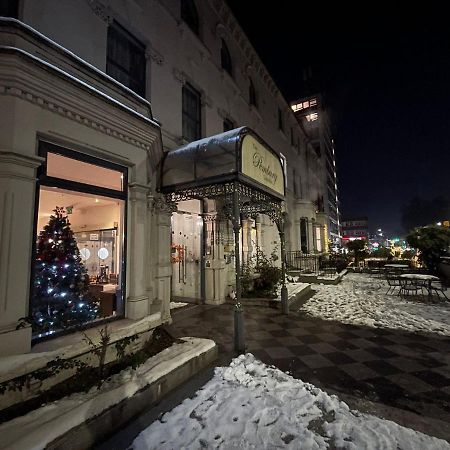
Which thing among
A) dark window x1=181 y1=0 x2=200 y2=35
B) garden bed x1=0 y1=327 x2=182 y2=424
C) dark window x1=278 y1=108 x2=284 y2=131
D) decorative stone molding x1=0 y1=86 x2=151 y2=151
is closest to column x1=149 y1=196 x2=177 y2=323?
decorative stone molding x1=0 y1=86 x2=151 y2=151

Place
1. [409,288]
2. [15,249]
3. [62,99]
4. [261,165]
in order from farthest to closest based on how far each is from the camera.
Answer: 1. [409,288]
2. [261,165]
3. [62,99]
4. [15,249]

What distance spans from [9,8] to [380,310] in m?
11.6

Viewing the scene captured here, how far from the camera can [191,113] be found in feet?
30.7

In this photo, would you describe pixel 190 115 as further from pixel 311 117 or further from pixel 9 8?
pixel 311 117

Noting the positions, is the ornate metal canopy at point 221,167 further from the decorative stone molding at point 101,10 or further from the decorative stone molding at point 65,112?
the decorative stone molding at point 101,10

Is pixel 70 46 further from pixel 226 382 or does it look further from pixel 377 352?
pixel 377 352

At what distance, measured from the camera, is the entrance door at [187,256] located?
9.45 metres

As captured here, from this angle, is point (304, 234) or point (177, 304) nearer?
point (177, 304)

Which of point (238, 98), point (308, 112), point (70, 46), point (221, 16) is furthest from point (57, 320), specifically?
point (308, 112)

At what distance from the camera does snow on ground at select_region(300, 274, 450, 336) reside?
6852mm

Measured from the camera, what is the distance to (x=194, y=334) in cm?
625

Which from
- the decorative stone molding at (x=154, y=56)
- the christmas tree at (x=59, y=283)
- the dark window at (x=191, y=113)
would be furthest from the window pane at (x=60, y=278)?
the dark window at (x=191, y=113)

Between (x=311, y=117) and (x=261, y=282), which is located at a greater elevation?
(x=311, y=117)

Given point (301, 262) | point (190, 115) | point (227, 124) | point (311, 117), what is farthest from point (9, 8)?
point (311, 117)
